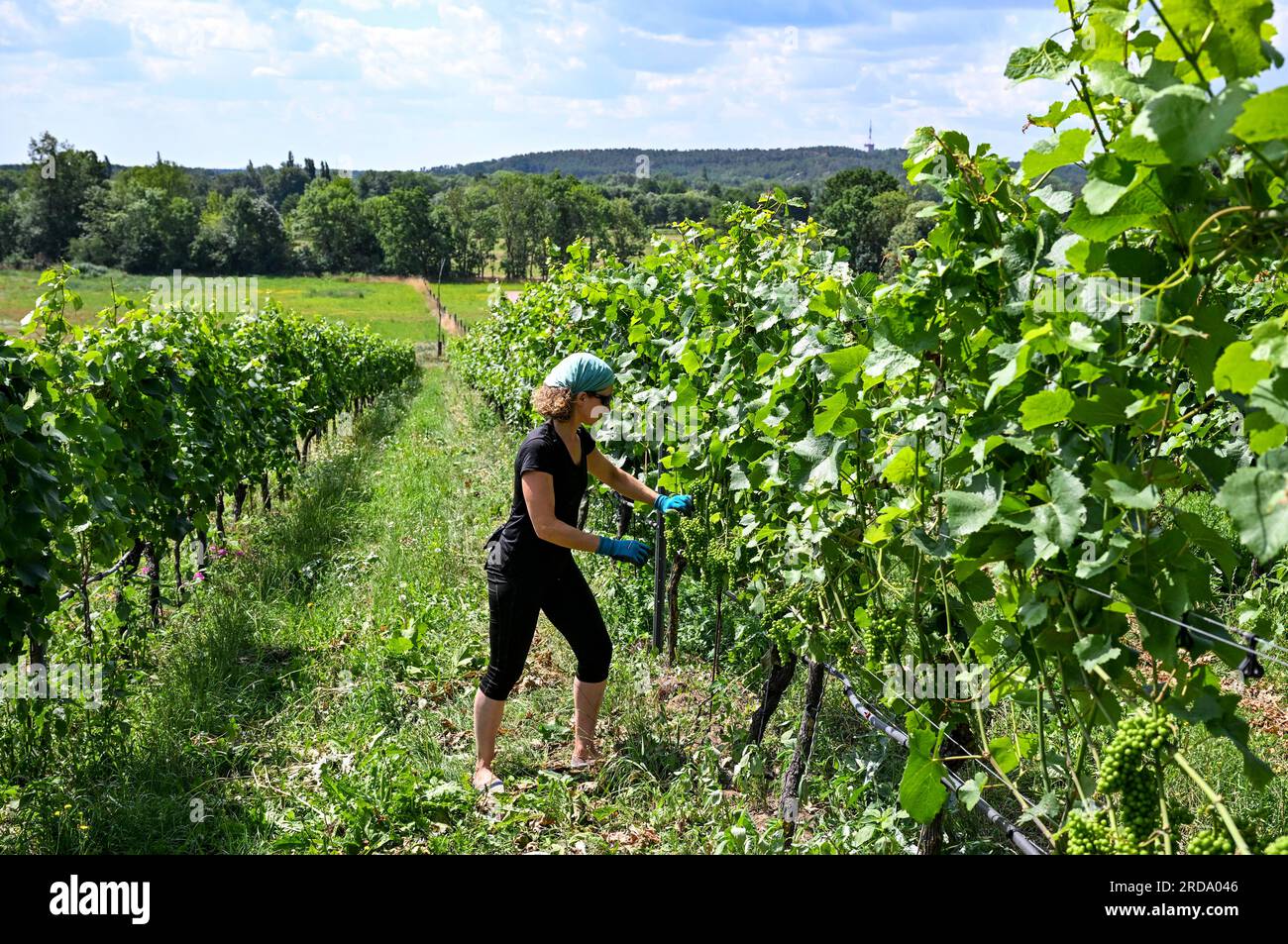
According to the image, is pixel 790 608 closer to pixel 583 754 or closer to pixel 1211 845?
pixel 583 754

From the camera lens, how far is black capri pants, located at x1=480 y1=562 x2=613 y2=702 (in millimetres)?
3820

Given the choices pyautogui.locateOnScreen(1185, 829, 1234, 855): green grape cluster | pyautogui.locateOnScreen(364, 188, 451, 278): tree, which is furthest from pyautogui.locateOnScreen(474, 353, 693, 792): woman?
pyautogui.locateOnScreen(364, 188, 451, 278): tree

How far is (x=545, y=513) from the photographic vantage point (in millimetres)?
3652

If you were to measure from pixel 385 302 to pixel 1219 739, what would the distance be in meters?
60.1

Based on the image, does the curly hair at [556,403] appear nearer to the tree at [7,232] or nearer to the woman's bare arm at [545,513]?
the woman's bare arm at [545,513]

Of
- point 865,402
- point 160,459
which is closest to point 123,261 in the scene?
point 160,459

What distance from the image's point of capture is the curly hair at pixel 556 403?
3.78m

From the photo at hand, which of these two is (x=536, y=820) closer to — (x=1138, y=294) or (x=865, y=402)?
(x=865, y=402)

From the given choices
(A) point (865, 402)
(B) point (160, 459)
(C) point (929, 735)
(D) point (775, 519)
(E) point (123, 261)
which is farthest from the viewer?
(E) point (123, 261)

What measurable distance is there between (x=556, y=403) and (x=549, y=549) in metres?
0.59

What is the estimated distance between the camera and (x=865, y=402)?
8.79 ft

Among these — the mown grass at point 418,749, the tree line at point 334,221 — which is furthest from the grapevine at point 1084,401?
the tree line at point 334,221

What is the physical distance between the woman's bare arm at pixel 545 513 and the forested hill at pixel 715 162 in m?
86.7
